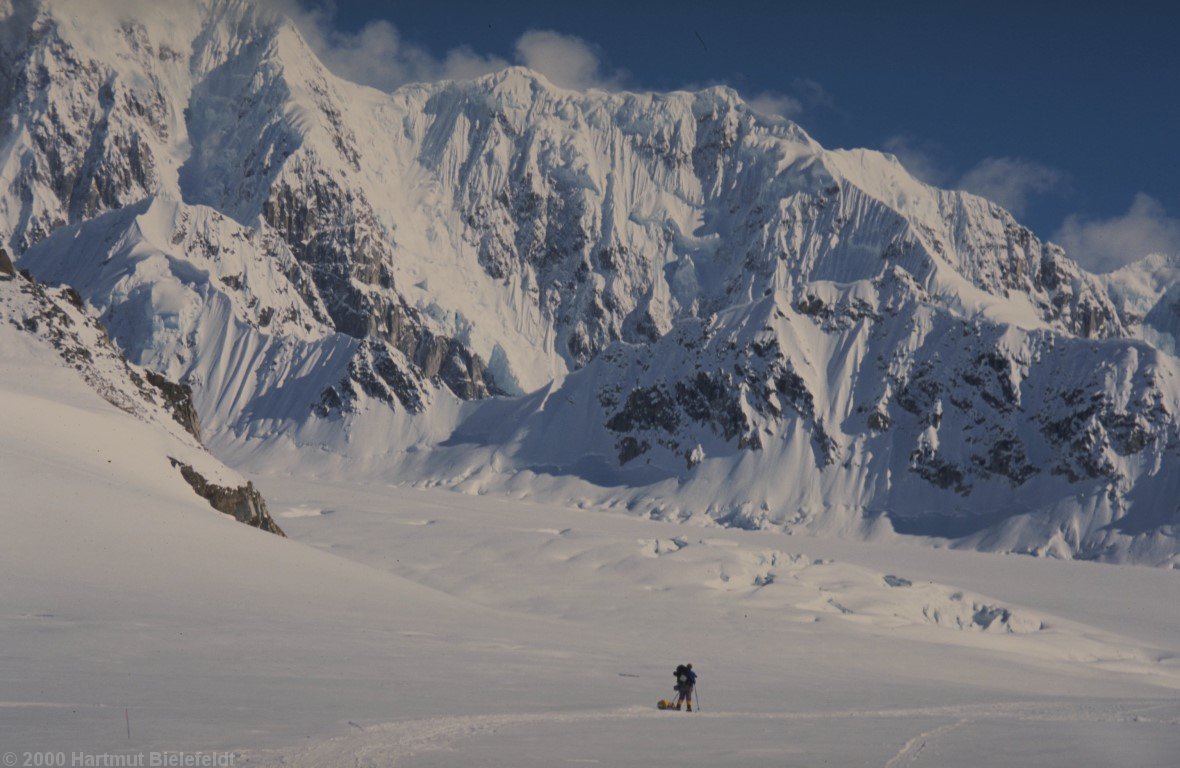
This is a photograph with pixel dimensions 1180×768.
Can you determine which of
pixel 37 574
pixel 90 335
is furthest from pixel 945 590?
pixel 37 574

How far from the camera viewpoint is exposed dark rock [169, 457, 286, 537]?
75062mm

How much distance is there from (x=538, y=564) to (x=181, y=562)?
59038 millimetres

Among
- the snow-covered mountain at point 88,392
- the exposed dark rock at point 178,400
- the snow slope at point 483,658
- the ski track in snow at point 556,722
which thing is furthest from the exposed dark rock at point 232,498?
the ski track in snow at point 556,722

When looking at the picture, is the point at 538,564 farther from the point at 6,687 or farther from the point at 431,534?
the point at 6,687

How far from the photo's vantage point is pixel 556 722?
28.9 metres

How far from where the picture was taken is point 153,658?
32031 millimetres

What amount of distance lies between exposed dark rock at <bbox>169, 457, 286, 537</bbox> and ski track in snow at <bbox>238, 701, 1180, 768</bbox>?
152 ft

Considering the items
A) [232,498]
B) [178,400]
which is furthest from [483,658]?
[178,400]

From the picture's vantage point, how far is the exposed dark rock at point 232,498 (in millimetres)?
75062

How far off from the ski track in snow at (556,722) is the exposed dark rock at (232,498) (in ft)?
152

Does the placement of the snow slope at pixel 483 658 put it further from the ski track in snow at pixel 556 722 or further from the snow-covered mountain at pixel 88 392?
the snow-covered mountain at pixel 88 392

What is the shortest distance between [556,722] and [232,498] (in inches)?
2174

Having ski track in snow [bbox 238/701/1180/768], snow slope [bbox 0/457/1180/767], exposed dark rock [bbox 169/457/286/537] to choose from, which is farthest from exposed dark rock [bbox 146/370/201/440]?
ski track in snow [bbox 238/701/1180/768]

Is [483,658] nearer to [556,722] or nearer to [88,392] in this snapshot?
[556,722]
